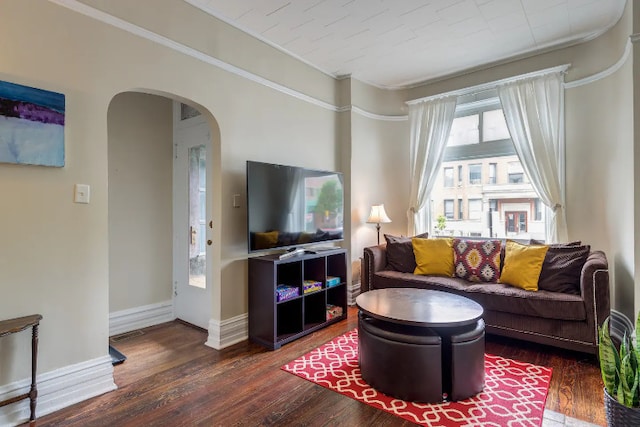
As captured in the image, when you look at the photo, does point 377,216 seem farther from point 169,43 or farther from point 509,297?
point 169,43

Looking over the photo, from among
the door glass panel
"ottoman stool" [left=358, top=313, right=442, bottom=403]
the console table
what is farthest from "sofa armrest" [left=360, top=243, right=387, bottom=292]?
the console table

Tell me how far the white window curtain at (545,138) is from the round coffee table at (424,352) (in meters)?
2.03

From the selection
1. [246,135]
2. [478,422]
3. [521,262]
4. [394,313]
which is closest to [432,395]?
[478,422]

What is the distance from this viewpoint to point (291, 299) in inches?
119

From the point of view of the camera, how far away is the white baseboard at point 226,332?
9.49 ft

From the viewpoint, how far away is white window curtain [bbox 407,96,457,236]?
14.3 ft

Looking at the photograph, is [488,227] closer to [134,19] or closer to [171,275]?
[171,275]

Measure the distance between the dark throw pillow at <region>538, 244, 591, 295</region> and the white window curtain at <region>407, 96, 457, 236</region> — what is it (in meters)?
1.70

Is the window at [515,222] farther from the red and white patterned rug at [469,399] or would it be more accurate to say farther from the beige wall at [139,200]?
the beige wall at [139,200]

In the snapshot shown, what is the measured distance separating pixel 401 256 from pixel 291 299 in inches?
57.8

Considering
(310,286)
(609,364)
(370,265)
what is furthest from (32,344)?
(609,364)

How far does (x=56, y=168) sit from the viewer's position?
2.03m

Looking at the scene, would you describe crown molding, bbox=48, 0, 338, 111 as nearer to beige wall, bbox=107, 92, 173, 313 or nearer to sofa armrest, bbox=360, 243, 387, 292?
beige wall, bbox=107, 92, 173, 313

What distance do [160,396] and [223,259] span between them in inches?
44.5
